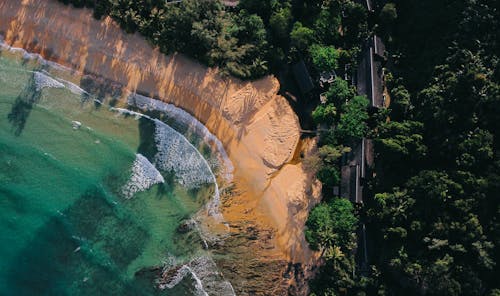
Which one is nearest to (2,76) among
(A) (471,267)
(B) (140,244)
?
(B) (140,244)

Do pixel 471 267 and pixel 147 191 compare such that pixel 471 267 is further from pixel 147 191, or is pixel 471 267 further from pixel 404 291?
pixel 147 191

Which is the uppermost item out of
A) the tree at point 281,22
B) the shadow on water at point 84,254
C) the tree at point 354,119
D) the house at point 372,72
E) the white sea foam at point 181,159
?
the tree at point 281,22

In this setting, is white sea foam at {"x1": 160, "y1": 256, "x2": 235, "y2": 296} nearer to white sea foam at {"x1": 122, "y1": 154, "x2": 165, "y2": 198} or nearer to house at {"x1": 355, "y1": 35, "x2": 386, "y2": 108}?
white sea foam at {"x1": 122, "y1": 154, "x2": 165, "y2": 198}

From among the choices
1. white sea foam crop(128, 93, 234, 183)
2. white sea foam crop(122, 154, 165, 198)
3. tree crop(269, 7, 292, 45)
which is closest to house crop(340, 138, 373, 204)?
white sea foam crop(128, 93, 234, 183)

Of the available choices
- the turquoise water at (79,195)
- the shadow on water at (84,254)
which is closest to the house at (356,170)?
the turquoise water at (79,195)

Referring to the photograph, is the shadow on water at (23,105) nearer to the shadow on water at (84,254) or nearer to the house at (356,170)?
the shadow on water at (84,254)
